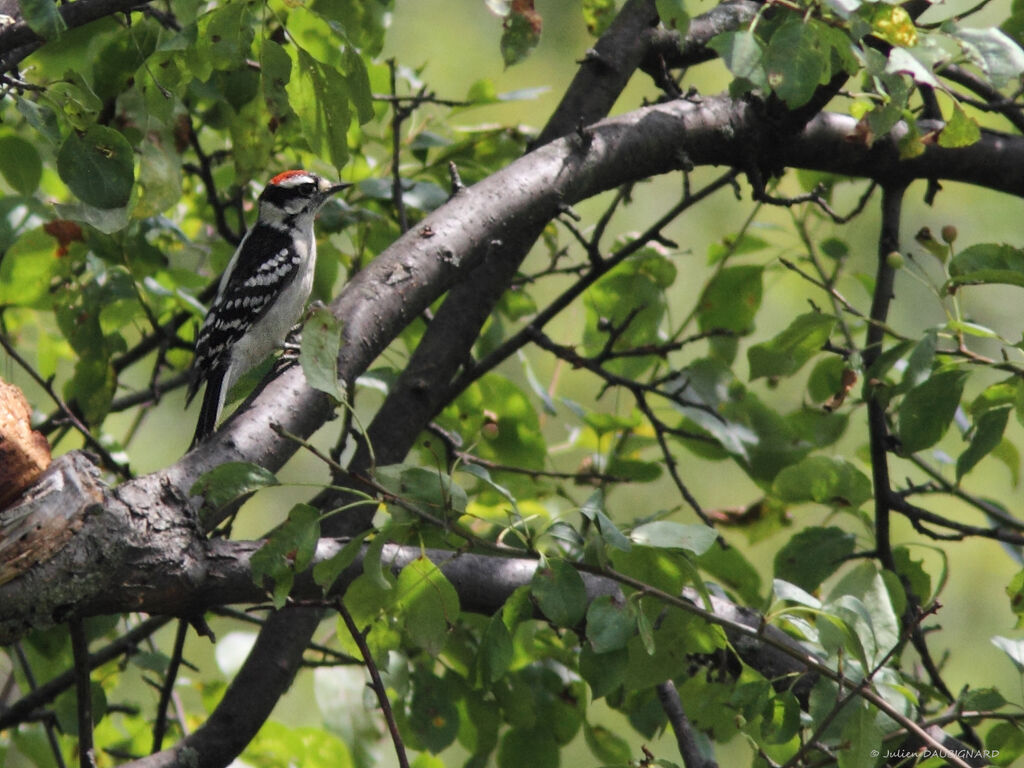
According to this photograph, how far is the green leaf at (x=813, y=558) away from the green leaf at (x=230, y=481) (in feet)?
5.45

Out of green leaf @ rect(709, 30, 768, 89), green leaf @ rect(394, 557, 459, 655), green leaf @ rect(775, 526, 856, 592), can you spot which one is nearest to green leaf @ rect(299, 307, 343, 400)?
green leaf @ rect(394, 557, 459, 655)

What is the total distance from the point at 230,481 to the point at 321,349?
1.02 ft

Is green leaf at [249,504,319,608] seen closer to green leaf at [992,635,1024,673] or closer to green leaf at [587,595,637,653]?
green leaf at [587,595,637,653]

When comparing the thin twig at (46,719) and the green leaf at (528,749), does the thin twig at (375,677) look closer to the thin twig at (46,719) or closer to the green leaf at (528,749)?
the green leaf at (528,749)

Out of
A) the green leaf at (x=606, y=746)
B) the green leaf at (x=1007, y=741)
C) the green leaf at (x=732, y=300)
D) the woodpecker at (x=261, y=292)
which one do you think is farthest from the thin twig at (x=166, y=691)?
the green leaf at (x=1007, y=741)

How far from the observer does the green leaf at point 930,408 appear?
2.55m

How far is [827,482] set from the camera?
2953mm

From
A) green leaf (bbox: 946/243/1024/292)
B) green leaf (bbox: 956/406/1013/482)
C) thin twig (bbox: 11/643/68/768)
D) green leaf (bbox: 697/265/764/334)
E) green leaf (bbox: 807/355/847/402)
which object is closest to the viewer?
green leaf (bbox: 956/406/1013/482)

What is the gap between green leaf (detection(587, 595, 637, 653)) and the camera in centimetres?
200

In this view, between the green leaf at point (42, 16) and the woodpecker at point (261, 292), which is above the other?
the woodpecker at point (261, 292)

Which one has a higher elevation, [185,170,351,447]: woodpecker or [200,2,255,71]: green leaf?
[185,170,351,447]: woodpecker

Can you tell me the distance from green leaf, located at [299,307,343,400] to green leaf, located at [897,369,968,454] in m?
1.53

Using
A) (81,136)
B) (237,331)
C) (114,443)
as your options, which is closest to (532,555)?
(81,136)

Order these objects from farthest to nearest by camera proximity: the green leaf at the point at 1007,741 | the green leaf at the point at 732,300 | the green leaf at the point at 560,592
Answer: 1. the green leaf at the point at 732,300
2. the green leaf at the point at 1007,741
3. the green leaf at the point at 560,592
